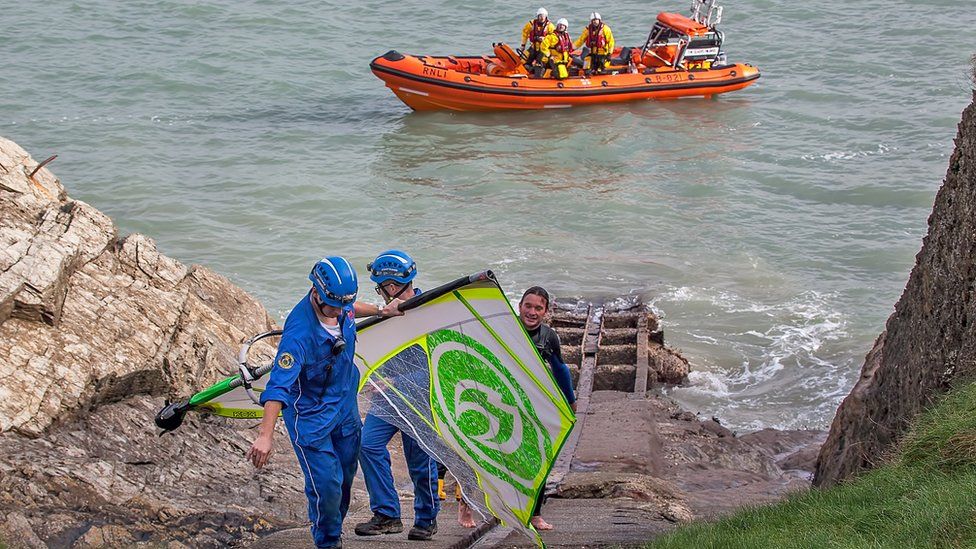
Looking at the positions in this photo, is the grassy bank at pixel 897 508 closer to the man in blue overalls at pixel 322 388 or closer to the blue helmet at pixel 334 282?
the man in blue overalls at pixel 322 388

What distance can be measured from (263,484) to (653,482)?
291 centimetres

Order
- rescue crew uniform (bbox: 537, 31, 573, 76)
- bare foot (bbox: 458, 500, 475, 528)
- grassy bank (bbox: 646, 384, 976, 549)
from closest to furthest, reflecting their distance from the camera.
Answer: grassy bank (bbox: 646, 384, 976, 549) < bare foot (bbox: 458, 500, 475, 528) < rescue crew uniform (bbox: 537, 31, 573, 76)

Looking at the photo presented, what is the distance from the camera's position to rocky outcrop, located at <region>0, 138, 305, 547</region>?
7043 millimetres

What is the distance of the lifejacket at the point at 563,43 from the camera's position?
26694mm

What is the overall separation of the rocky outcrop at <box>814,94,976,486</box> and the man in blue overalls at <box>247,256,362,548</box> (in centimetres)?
330

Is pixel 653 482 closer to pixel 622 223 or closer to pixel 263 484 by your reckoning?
pixel 263 484

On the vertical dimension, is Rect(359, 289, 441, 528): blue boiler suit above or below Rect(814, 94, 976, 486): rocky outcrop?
below

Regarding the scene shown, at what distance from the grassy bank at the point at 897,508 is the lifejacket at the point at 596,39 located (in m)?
20.8

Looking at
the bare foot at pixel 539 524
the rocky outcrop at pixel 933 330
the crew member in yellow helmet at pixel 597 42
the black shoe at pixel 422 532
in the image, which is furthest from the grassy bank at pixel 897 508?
the crew member in yellow helmet at pixel 597 42

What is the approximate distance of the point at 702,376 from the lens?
15.9m

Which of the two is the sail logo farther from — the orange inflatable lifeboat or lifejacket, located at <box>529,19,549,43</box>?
the orange inflatable lifeboat

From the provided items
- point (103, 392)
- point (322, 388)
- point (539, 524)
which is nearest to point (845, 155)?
point (539, 524)

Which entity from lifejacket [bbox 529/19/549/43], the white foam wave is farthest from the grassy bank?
lifejacket [bbox 529/19/549/43]

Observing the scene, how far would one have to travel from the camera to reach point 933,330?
291 inches
